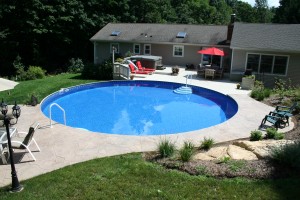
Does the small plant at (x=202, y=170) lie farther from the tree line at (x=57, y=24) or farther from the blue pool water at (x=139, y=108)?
the tree line at (x=57, y=24)

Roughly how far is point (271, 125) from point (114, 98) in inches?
409

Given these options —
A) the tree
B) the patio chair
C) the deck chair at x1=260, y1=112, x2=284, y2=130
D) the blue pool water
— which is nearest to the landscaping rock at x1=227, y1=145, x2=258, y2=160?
the deck chair at x1=260, y1=112, x2=284, y2=130

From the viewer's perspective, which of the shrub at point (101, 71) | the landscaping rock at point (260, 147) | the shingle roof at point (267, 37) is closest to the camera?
the landscaping rock at point (260, 147)

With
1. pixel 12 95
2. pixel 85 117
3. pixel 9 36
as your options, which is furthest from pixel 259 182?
pixel 9 36

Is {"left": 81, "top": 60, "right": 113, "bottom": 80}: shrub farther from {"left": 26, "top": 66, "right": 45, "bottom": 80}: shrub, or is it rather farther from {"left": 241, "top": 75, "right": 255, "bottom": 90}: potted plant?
{"left": 241, "top": 75, "right": 255, "bottom": 90}: potted plant

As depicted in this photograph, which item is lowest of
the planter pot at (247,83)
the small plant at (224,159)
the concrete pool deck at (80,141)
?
the concrete pool deck at (80,141)

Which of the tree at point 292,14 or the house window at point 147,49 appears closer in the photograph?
the house window at point 147,49

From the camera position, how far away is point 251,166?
7.35m

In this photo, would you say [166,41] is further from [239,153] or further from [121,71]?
[239,153]

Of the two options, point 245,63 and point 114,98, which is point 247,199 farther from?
point 245,63

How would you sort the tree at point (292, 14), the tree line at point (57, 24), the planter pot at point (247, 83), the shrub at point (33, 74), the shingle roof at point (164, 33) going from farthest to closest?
the tree at point (292, 14) → the tree line at point (57, 24) → the shingle roof at point (164, 33) → the shrub at point (33, 74) → the planter pot at point (247, 83)

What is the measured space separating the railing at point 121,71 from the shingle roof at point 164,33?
7577 mm

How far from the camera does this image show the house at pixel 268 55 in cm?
2153

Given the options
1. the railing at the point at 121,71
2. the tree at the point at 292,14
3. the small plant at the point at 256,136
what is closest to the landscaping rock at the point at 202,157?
the small plant at the point at 256,136
